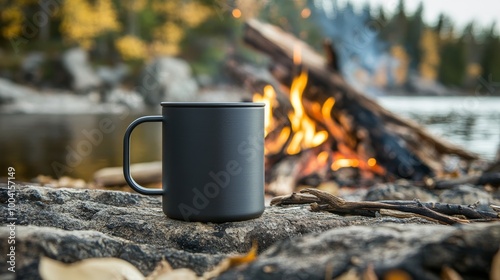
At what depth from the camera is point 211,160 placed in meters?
1.63

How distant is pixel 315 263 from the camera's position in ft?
3.63

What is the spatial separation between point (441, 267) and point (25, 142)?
8497 millimetres

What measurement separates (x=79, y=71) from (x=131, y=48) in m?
4.48

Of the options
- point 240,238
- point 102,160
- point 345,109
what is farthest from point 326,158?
point 240,238

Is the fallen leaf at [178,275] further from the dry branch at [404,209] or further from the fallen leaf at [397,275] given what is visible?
the dry branch at [404,209]

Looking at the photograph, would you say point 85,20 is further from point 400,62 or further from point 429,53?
point 429,53

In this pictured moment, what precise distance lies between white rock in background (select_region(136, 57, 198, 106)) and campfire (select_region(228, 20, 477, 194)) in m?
16.1

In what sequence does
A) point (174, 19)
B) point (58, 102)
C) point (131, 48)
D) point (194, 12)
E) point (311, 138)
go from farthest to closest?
point (174, 19)
point (194, 12)
point (131, 48)
point (58, 102)
point (311, 138)

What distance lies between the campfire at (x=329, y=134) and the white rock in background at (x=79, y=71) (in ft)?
58.1

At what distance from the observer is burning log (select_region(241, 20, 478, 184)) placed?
5.02m

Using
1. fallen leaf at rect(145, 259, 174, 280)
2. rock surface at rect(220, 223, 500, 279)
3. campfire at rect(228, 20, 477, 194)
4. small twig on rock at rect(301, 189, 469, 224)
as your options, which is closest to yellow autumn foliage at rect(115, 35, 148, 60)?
campfire at rect(228, 20, 477, 194)

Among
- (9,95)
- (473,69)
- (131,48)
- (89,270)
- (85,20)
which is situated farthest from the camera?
(473,69)

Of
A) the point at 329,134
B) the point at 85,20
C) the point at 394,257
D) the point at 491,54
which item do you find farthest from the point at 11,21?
the point at 491,54

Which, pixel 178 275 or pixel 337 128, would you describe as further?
pixel 337 128
